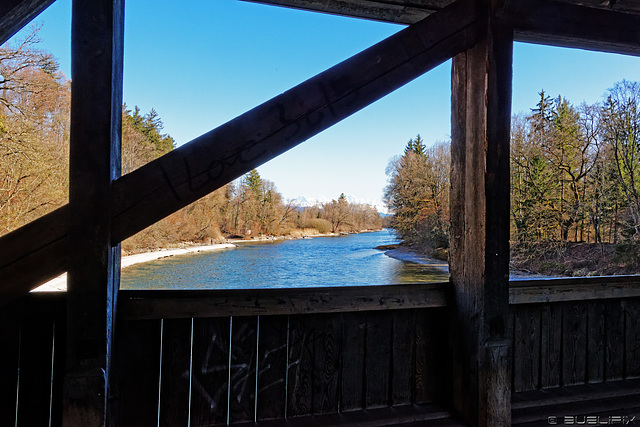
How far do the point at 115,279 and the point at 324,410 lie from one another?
1165 mm

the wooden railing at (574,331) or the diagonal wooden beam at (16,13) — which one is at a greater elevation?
the diagonal wooden beam at (16,13)

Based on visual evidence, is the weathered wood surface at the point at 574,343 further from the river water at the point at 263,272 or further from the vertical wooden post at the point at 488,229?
the river water at the point at 263,272

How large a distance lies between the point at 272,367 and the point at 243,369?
138 millimetres

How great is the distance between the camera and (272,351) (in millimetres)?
1601

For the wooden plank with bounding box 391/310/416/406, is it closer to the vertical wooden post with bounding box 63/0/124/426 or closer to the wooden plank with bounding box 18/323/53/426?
the vertical wooden post with bounding box 63/0/124/426

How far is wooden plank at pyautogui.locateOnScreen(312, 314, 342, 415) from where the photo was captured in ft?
5.44

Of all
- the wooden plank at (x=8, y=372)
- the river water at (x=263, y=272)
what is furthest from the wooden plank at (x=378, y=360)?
the river water at (x=263, y=272)

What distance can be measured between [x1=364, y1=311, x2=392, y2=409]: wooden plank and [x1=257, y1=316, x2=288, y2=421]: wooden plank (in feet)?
1.42

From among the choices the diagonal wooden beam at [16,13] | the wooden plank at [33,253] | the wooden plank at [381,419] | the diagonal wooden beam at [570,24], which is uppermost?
the diagonal wooden beam at [570,24]

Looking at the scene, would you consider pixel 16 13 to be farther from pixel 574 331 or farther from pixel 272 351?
pixel 574 331

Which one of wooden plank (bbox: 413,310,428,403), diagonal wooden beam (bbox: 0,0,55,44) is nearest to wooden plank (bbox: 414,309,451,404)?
wooden plank (bbox: 413,310,428,403)

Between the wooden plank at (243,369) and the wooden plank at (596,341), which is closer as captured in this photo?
the wooden plank at (243,369)

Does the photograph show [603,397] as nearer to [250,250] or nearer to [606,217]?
[606,217]

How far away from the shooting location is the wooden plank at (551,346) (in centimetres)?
200
